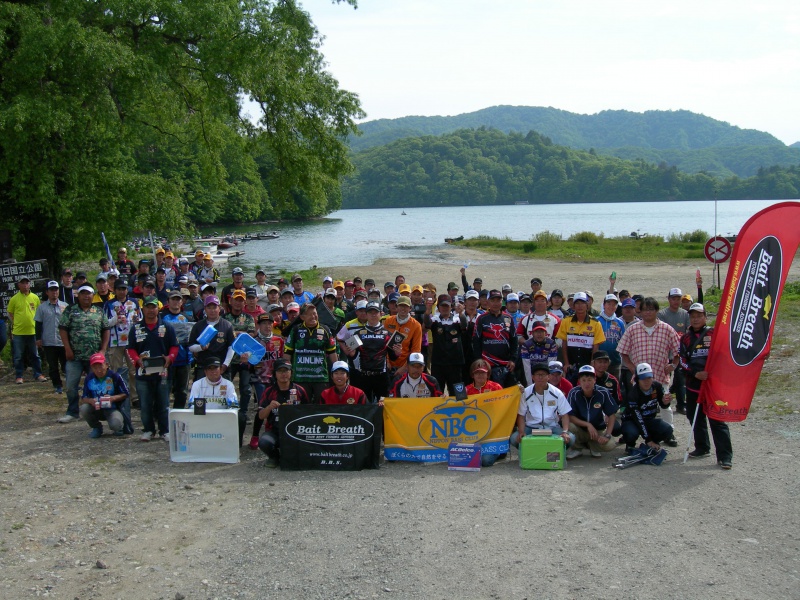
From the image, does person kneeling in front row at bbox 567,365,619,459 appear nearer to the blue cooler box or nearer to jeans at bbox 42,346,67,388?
the blue cooler box

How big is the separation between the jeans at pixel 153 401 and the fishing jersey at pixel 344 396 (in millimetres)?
2533

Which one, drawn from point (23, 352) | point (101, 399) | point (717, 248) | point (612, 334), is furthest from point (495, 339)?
point (717, 248)

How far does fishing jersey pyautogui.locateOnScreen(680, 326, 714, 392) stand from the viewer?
9.44 meters

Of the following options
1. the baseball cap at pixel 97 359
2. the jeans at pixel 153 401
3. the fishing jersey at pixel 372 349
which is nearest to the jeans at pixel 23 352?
the baseball cap at pixel 97 359

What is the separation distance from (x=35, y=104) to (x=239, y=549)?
12050 mm

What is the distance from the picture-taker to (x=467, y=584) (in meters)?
6.09

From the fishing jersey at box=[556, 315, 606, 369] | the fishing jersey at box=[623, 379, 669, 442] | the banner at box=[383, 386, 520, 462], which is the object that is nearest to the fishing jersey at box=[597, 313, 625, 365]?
the fishing jersey at box=[556, 315, 606, 369]

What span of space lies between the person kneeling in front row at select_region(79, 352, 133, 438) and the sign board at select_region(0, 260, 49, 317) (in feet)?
17.5

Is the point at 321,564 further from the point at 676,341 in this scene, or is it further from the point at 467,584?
the point at 676,341

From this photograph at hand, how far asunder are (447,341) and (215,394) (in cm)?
358

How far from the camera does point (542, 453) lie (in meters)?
8.97

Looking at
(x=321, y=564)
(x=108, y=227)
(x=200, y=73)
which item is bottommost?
(x=321, y=564)

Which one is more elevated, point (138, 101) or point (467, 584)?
point (138, 101)

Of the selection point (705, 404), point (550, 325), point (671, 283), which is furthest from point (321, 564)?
point (671, 283)
